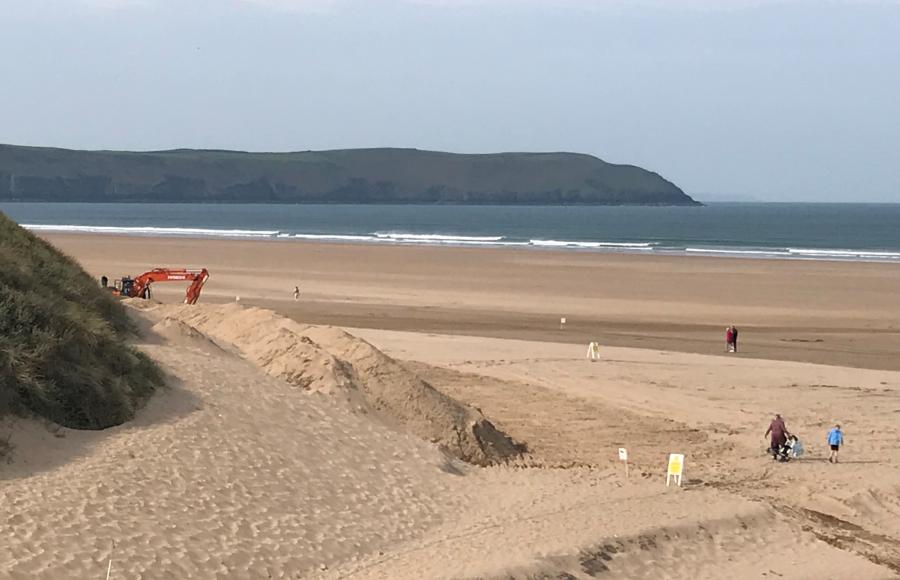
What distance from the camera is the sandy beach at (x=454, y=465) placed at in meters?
10.5

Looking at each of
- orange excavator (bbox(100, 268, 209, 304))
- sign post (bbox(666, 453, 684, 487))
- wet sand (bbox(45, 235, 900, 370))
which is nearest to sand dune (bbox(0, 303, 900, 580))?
sign post (bbox(666, 453, 684, 487))

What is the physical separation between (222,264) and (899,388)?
132 feet

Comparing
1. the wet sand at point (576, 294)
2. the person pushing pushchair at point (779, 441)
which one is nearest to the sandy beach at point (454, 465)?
the person pushing pushchair at point (779, 441)

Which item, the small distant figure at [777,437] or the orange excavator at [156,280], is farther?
the orange excavator at [156,280]

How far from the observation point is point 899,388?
930 inches

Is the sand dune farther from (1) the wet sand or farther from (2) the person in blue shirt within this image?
(1) the wet sand

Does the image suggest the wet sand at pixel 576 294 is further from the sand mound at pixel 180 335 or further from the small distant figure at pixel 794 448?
the sand mound at pixel 180 335

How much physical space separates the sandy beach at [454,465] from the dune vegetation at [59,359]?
340 mm

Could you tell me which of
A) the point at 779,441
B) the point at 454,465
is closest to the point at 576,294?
the point at 779,441

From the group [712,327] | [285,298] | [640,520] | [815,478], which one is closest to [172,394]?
[640,520]

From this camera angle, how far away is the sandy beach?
10.5 m

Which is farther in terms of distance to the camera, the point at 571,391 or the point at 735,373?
the point at 735,373

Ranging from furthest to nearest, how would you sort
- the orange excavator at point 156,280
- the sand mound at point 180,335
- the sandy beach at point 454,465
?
the orange excavator at point 156,280 < the sand mound at point 180,335 < the sandy beach at point 454,465

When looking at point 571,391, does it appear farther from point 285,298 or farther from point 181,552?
point 285,298
